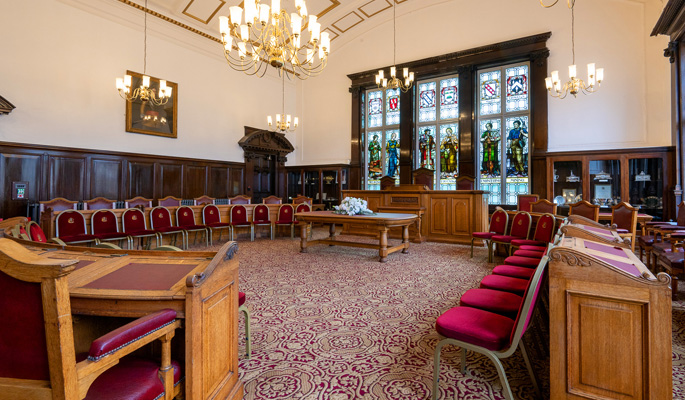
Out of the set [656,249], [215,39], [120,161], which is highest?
[215,39]

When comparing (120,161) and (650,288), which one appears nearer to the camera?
(650,288)

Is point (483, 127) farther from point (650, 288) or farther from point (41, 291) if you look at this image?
point (41, 291)

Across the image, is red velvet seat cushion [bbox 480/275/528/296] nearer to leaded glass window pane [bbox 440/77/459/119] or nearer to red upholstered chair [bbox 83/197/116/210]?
red upholstered chair [bbox 83/197/116/210]

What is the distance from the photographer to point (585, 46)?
8.17 m

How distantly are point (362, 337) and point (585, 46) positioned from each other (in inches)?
380

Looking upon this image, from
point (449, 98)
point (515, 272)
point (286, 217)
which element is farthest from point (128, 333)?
point (449, 98)

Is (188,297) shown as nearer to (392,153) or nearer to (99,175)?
(99,175)

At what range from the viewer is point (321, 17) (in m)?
10.6

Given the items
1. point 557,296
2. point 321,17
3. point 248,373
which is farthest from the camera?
point 321,17

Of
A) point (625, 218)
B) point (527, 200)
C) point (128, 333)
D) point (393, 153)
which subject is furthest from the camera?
point (393, 153)

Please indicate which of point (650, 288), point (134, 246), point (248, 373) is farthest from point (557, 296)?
point (134, 246)

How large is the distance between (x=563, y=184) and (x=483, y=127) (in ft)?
8.92

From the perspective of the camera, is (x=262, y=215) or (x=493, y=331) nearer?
(x=493, y=331)

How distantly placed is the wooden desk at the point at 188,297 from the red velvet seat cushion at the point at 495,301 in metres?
1.51
